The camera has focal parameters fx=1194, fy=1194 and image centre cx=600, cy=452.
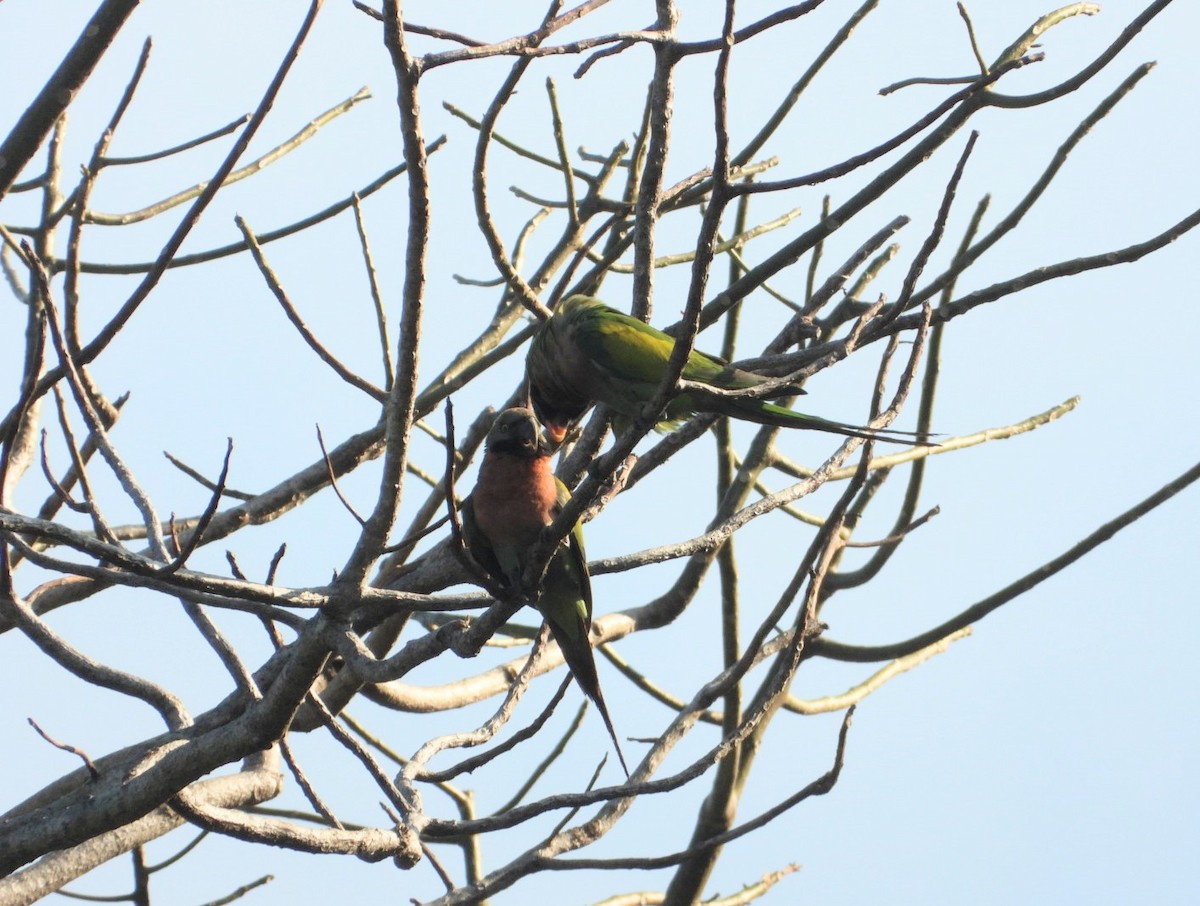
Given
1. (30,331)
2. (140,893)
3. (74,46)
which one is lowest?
(140,893)

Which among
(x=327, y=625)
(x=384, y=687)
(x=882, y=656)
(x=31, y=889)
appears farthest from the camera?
(x=882, y=656)

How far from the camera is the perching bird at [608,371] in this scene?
15.3 ft

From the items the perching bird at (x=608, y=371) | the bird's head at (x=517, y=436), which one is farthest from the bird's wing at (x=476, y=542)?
the perching bird at (x=608, y=371)

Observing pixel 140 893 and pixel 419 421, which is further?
pixel 419 421

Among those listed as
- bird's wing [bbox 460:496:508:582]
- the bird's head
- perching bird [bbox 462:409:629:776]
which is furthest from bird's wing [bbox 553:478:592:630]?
bird's wing [bbox 460:496:508:582]

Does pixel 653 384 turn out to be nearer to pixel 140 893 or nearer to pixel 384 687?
pixel 384 687

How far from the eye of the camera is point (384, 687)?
17.6 ft

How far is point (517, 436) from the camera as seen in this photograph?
459 centimetres

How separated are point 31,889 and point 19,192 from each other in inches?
116

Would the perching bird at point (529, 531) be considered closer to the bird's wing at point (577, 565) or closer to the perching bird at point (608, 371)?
the bird's wing at point (577, 565)

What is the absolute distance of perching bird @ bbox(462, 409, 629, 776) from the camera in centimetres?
440

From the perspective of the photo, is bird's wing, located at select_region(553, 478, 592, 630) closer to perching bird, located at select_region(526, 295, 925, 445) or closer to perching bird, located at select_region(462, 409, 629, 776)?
perching bird, located at select_region(462, 409, 629, 776)

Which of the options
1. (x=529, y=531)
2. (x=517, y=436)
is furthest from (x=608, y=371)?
(x=529, y=531)

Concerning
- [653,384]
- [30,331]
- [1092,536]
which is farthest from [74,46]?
[1092,536]
